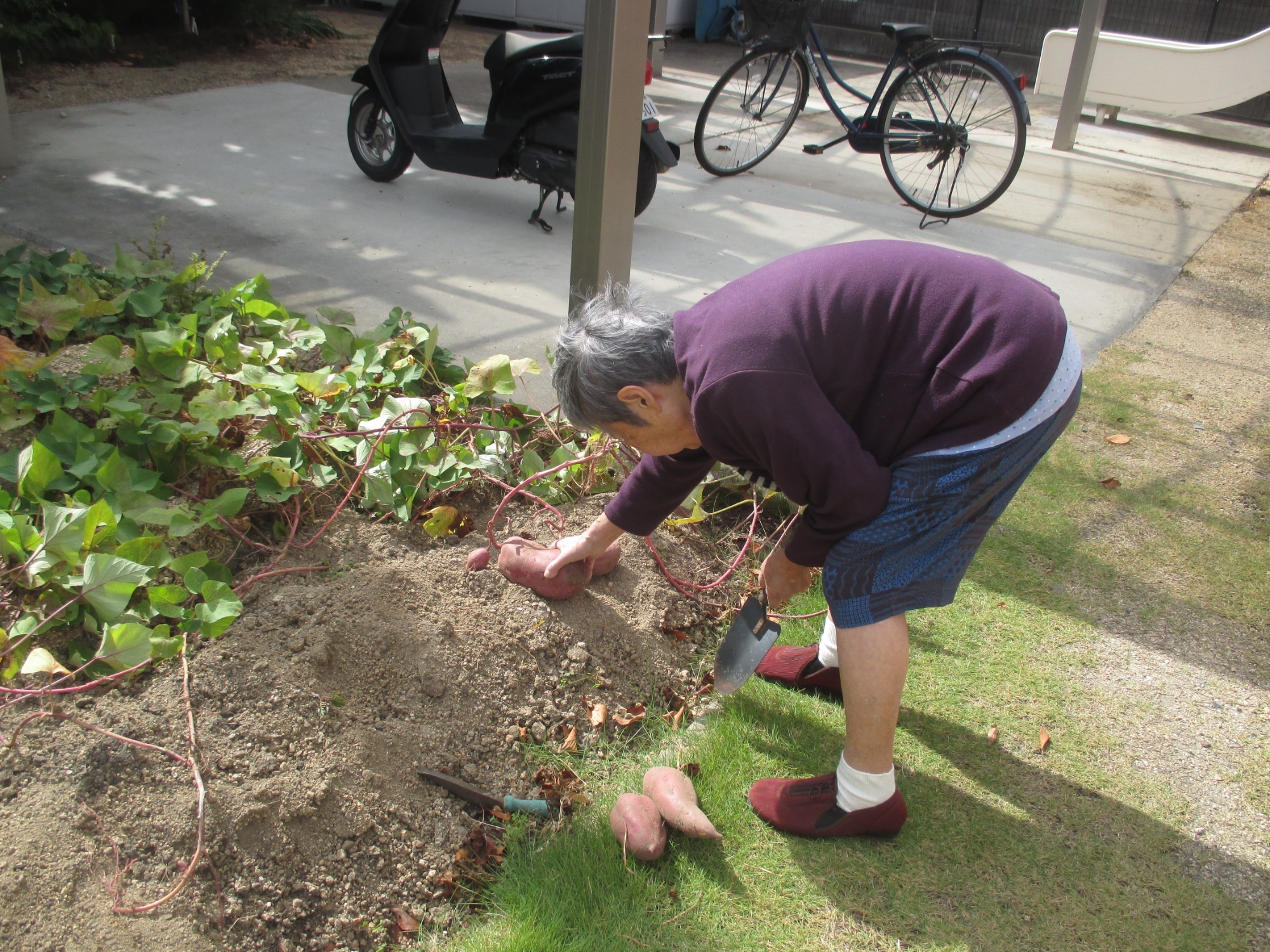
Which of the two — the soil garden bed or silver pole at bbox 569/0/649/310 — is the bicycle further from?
the soil garden bed

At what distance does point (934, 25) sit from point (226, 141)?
Answer: 9.99 metres

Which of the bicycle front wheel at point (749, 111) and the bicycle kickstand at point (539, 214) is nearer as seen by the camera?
the bicycle kickstand at point (539, 214)

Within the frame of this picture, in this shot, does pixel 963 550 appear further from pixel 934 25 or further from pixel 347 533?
pixel 934 25

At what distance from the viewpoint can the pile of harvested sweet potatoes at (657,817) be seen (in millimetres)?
1813

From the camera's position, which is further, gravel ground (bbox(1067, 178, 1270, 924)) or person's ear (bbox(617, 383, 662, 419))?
gravel ground (bbox(1067, 178, 1270, 924))

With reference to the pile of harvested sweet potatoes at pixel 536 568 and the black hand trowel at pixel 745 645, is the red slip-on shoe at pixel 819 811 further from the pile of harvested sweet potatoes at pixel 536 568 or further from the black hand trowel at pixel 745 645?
the pile of harvested sweet potatoes at pixel 536 568

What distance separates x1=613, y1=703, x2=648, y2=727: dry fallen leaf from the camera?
86.0 inches

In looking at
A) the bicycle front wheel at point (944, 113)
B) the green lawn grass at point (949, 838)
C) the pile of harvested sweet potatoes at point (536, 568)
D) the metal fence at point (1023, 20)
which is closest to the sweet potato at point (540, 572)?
the pile of harvested sweet potatoes at point (536, 568)

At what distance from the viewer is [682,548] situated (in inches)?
106

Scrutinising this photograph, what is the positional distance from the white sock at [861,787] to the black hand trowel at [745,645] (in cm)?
27

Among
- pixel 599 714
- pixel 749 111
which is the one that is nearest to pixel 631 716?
pixel 599 714

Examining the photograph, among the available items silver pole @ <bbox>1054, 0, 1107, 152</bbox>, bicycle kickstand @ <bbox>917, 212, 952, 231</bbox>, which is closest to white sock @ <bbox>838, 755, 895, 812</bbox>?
bicycle kickstand @ <bbox>917, 212, 952, 231</bbox>

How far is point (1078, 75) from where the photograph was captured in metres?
7.66

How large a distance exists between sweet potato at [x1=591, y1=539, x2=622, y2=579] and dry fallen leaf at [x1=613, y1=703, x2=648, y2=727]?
35 centimetres
